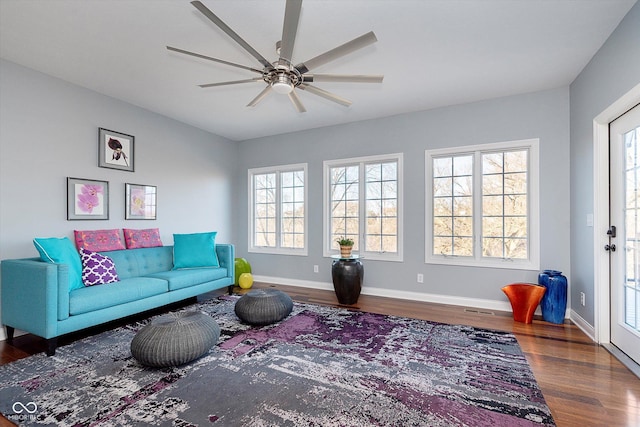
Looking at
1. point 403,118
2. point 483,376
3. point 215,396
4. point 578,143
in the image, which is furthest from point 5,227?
point 578,143

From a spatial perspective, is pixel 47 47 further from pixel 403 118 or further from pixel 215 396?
pixel 403 118

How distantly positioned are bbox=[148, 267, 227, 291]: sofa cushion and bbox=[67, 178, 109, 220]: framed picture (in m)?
1.04

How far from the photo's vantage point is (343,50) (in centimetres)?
198

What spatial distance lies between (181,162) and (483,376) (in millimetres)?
4811

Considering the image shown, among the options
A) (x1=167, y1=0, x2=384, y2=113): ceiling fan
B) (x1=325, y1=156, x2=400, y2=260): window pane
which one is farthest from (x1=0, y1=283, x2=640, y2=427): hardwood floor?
(x1=167, y1=0, x2=384, y2=113): ceiling fan

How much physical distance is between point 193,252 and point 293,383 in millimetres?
2727

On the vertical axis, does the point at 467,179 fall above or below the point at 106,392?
above

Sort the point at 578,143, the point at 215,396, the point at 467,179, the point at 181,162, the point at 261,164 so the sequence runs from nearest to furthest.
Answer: the point at 215,396 → the point at 578,143 → the point at 467,179 → the point at 181,162 → the point at 261,164

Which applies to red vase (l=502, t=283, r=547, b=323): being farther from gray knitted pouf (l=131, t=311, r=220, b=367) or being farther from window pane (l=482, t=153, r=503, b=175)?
gray knitted pouf (l=131, t=311, r=220, b=367)

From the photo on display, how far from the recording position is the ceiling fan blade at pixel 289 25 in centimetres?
159

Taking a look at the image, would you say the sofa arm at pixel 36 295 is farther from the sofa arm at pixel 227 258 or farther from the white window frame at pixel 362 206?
the white window frame at pixel 362 206

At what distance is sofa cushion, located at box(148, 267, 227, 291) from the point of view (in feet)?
12.0

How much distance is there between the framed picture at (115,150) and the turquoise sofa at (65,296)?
1144mm

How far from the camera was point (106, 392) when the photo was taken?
6.60 feet
